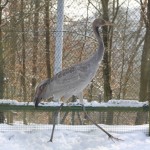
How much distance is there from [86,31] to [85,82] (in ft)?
38.2

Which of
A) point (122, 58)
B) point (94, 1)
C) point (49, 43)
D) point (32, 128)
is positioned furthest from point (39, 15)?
point (32, 128)

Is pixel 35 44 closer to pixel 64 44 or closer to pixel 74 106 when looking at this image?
pixel 64 44

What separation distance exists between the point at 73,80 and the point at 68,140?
0.89 meters

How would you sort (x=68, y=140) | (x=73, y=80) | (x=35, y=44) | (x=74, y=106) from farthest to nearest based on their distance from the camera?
(x=35, y=44) < (x=74, y=106) < (x=68, y=140) < (x=73, y=80)

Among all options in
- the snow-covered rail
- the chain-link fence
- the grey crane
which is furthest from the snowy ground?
the chain-link fence

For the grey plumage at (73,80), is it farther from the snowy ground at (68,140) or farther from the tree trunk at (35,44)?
the tree trunk at (35,44)

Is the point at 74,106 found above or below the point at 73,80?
below

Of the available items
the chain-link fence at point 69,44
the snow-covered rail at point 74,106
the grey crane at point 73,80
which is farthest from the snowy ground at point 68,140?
the chain-link fence at point 69,44

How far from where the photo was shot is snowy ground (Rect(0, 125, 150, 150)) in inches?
231

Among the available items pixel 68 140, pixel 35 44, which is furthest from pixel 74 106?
pixel 35 44

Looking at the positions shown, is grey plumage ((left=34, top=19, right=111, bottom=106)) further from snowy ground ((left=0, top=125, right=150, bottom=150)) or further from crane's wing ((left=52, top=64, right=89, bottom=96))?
snowy ground ((left=0, top=125, right=150, bottom=150))

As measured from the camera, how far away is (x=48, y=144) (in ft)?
19.5

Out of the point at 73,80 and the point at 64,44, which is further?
the point at 64,44

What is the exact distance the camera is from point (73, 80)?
5.82 m
